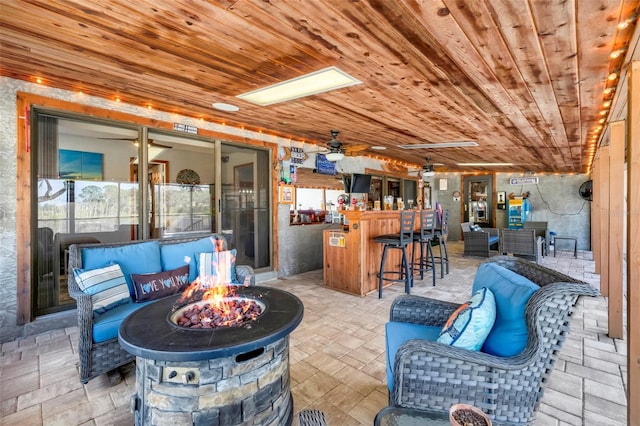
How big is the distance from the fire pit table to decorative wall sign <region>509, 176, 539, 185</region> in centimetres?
1065

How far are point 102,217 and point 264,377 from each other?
3.35 metres

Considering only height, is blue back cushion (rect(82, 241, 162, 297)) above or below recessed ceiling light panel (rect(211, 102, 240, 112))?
below

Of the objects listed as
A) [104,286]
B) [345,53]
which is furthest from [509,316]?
[104,286]

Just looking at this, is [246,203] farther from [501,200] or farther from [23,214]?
[501,200]

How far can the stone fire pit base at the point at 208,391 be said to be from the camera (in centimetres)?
142

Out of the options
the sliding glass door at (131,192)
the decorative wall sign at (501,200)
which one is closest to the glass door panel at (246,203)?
the sliding glass door at (131,192)

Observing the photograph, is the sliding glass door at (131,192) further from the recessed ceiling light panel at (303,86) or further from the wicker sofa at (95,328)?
the recessed ceiling light panel at (303,86)

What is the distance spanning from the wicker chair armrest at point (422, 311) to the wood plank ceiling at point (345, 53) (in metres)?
1.82

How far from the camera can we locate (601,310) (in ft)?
12.4

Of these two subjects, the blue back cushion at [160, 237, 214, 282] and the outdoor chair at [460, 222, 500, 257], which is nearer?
the blue back cushion at [160, 237, 214, 282]

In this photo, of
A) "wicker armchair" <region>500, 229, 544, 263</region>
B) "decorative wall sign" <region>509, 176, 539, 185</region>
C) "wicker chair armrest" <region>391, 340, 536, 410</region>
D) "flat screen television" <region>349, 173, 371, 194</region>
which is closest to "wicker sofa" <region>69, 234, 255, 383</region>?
"wicker chair armrest" <region>391, 340, 536, 410</region>

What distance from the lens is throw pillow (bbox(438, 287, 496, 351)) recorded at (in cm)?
149

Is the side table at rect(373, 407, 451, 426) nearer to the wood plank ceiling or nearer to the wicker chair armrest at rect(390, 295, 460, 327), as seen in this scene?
the wicker chair armrest at rect(390, 295, 460, 327)

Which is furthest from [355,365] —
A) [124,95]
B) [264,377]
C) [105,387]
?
[124,95]
